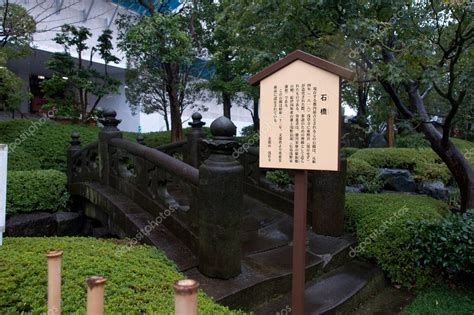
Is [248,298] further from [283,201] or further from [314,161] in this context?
[283,201]

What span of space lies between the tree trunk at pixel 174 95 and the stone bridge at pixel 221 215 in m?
5.02

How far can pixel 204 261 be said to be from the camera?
390 centimetres

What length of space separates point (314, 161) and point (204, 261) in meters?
1.78

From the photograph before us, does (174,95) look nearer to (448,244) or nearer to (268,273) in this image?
(268,273)

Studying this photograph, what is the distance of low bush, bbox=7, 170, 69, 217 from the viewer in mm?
6727

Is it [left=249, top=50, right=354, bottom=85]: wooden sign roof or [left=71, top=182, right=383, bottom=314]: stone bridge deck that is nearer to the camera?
[left=249, top=50, right=354, bottom=85]: wooden sign roof

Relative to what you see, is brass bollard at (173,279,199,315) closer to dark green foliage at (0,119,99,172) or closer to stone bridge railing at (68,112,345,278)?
stone bridge railing at (68,112,345,278)

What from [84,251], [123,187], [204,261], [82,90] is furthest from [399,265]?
[82,90]

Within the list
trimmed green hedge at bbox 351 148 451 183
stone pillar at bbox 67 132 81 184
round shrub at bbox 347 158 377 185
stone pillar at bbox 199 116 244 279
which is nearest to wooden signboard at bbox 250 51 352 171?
stone pillar at bbox 199 116 244 279

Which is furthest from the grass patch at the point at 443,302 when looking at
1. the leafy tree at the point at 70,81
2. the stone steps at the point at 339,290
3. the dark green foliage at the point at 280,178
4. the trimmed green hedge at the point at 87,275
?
the leafy tree at the point at 70,81

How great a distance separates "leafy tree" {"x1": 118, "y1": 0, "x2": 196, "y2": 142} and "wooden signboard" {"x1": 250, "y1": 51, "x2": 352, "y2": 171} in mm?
7548

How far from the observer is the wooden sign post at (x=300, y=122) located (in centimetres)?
279

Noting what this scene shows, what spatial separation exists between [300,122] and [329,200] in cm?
295

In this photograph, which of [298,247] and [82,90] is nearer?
[298,247]
